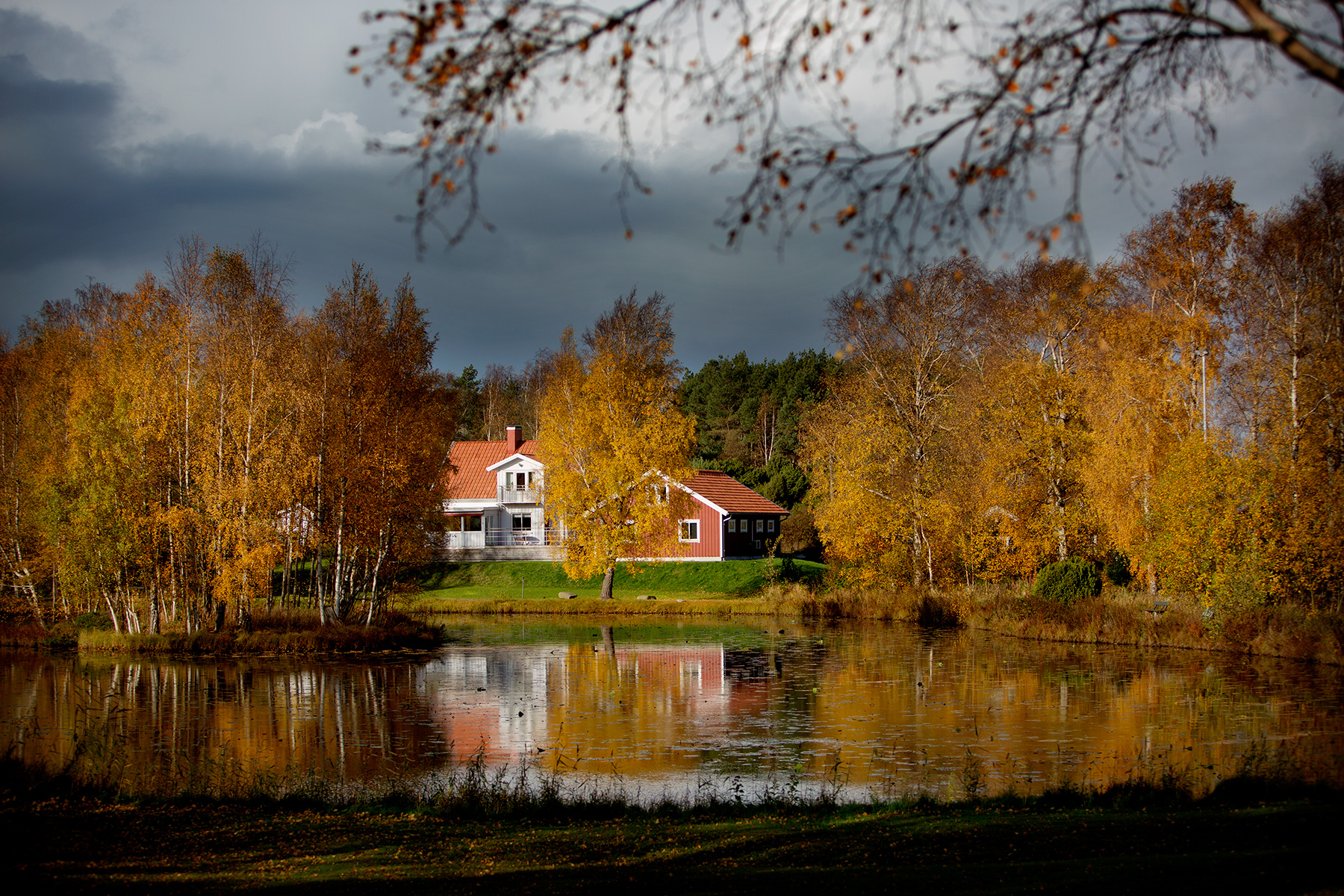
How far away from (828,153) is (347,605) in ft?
91.9

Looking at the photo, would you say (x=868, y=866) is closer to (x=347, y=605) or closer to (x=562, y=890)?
(x=562, y=890)

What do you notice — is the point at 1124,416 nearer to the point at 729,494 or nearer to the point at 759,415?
the point at 729,494

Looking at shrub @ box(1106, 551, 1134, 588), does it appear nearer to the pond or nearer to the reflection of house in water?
the pond

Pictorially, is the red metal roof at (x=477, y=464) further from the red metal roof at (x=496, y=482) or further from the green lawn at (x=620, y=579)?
the green lawn at (x=620, y=579)

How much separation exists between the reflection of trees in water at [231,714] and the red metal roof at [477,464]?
1237 inches

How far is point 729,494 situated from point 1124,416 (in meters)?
27.6

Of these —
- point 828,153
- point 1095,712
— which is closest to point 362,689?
point 1095,712

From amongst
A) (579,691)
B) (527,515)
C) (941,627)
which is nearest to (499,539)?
(527,515)

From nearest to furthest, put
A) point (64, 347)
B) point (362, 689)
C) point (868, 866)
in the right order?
point (868, 866), point (362, 689), point (64, 347)

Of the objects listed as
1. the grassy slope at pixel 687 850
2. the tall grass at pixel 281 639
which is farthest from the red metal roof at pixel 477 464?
the grassy slope at pixel 687 850

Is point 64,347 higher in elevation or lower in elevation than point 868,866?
higher

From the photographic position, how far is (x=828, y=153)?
5.61m

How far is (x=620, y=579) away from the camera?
46688mm

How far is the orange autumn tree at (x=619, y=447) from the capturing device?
128ft
